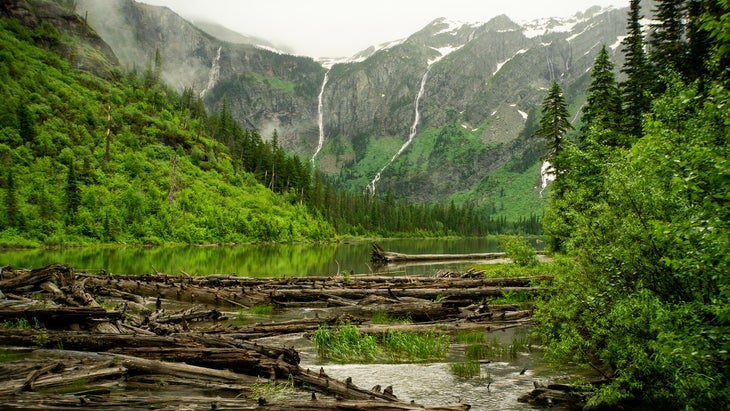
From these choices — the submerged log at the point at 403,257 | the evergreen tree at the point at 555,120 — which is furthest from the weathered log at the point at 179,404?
the submerged log at the point at 403,257

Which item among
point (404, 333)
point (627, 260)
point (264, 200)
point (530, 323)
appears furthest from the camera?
point (264, 200)

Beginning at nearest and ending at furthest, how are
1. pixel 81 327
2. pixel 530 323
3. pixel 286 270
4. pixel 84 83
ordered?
pixel 81 327, pixel 530 323, pixel 286 270, pixel 84 83

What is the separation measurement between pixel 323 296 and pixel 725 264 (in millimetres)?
18696

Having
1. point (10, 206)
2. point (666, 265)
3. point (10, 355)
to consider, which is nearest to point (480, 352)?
point (666, 265)

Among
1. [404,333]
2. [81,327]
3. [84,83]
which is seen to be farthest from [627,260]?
[84,83]

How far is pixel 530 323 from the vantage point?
18.5m

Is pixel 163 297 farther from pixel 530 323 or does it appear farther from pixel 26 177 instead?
pixel 26 177

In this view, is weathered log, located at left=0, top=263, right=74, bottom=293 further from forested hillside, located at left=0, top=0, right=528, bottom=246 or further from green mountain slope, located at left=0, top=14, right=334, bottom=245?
green mountain slope, located at left=0, top=14, right=334, bottom=245

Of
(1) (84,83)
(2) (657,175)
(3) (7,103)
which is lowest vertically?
(2) (657,175)

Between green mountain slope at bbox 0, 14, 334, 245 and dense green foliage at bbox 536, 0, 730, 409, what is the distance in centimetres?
6125

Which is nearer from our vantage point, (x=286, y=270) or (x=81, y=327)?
(x=81, y=327)

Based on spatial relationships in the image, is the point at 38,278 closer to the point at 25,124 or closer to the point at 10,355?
the point at 10,355

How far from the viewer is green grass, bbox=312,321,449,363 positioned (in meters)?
14.2

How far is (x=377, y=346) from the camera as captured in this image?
15.0 m
